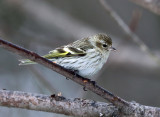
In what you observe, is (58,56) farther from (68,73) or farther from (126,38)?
(126,38)

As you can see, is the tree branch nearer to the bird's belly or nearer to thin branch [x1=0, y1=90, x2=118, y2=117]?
thin branch [x1=0, y1=90, x2=118, y2=117]

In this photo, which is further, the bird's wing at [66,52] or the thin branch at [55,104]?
the bird's wing at [66,52]

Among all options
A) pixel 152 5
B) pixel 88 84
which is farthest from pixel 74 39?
pixel 88 84

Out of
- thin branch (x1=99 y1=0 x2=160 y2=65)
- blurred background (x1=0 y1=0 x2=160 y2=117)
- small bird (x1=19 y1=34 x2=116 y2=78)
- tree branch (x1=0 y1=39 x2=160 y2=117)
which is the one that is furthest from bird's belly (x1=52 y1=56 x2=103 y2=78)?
blurred background (x1=0 y1=0 x2=160 y2=117)

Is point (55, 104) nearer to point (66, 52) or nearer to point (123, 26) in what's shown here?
point (66, 52)

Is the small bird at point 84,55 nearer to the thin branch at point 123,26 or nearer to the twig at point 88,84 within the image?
the thin branch at point 123,26

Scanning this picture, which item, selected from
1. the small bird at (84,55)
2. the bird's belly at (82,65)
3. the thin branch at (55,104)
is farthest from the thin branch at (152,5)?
the thin branch at (55,104)

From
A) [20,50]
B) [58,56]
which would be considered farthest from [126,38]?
[20,50]
